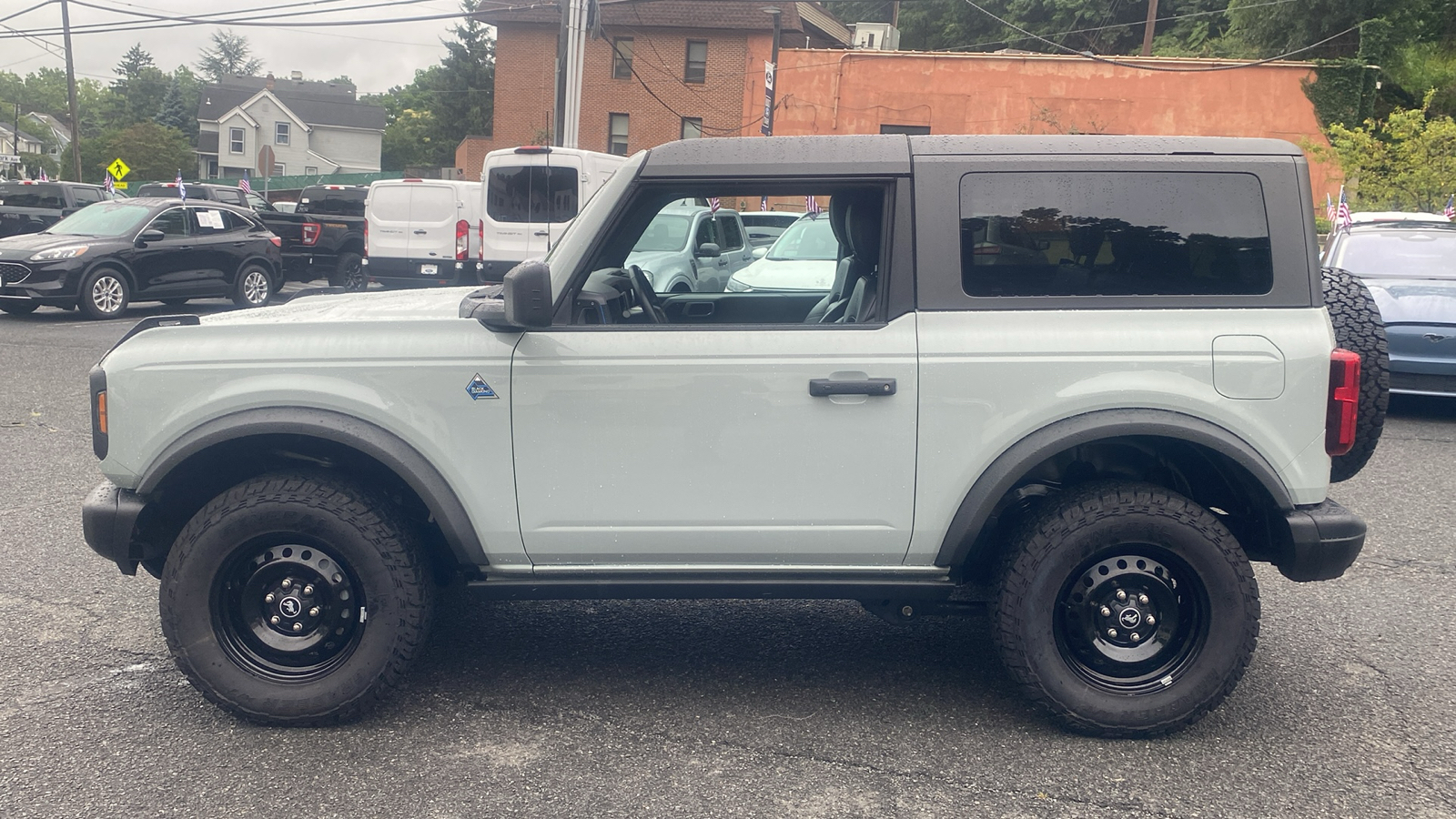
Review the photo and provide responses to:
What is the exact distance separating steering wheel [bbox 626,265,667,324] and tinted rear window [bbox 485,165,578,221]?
468 inches

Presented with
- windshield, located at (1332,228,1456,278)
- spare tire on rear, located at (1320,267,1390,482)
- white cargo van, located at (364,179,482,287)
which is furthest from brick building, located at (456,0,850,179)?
spare tire on rear, located at (1320,267,1390,482)

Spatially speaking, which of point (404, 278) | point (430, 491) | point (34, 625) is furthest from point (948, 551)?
point (404, 278)

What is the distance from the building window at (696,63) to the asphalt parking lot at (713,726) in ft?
140

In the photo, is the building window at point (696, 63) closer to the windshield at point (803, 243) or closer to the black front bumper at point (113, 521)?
the windshield at point (803, 243)

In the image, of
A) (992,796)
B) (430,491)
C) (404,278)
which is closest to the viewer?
(992,796)

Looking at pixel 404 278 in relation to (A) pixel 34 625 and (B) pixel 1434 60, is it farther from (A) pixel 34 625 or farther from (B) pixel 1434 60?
(B) pixel 1434 60

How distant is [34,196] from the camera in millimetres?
23172

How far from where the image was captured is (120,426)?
12.1 feet

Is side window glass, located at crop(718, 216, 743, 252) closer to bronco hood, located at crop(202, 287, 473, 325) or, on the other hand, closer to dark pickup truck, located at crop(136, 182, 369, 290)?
dark pickup truck, located at crop(136, 182, 369, 290)

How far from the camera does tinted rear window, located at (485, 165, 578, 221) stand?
16.0 metres

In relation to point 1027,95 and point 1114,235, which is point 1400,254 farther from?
point 1027,95

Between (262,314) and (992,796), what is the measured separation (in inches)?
110

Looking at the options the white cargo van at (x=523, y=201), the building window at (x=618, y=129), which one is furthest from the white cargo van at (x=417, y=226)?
the building window at (x=618, y=129)

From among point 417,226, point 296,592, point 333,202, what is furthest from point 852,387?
point 333,202
